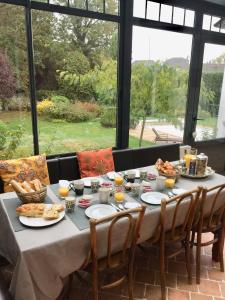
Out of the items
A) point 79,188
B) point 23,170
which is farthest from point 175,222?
point 23,170

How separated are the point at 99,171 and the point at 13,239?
144cm

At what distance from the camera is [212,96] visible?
4.29m

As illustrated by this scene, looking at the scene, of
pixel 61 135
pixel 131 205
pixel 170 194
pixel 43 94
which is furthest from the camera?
pixel 61 135

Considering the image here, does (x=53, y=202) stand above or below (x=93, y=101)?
below

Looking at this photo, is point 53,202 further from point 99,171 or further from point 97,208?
point 99,171

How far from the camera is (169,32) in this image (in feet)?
11.8

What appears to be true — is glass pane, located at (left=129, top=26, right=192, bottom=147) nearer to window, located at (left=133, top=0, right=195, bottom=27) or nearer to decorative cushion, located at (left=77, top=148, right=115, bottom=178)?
window, located at (left=133, top=0, right=195, bottom=27)

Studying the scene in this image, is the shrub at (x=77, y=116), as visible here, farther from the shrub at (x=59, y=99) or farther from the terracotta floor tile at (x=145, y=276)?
the terracotta floor tile at (x=145, y=276)

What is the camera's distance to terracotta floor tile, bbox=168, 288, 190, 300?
6.41 feet

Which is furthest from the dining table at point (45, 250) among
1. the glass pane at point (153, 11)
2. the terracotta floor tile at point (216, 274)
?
the glass pane at point (153, 11)

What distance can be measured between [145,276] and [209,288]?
1.71 ft

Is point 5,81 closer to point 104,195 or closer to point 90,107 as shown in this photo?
point 90,107

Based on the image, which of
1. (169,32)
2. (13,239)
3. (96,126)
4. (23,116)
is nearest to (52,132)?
(23,116)

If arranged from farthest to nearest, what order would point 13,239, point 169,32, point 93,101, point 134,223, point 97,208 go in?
point 169,32 < point 93,101 < point 97,208 < point 134,223 < point 13,239
